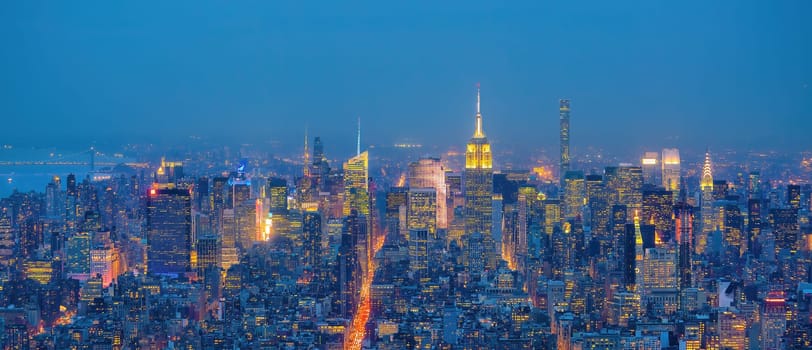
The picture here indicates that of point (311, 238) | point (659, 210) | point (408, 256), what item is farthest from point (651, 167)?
point (311, 238)

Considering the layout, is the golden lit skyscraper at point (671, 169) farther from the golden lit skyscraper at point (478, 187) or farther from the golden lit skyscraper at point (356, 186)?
the golden lit skyscraper at point (356, 186)

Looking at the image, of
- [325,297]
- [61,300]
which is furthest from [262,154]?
[61,300]

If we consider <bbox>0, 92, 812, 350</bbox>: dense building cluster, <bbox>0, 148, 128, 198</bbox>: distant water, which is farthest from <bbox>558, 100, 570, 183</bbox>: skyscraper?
<bbox>0, 148, 128, 198</bbox>: distant water

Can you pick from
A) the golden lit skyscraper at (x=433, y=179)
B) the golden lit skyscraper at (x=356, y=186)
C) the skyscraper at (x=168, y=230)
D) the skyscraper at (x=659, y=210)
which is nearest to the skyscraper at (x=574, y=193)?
the skyscraper at (x=659, y=210)

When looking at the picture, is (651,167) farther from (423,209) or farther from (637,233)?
(423,209)

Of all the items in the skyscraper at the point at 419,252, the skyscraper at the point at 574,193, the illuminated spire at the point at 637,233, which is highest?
the skyscraper at the point at 574,193

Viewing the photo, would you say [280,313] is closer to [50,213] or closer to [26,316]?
[26,316]

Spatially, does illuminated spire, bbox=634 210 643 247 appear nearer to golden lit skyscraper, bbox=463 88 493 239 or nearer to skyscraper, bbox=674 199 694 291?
skyscraper, bbox=674 199 694 291
